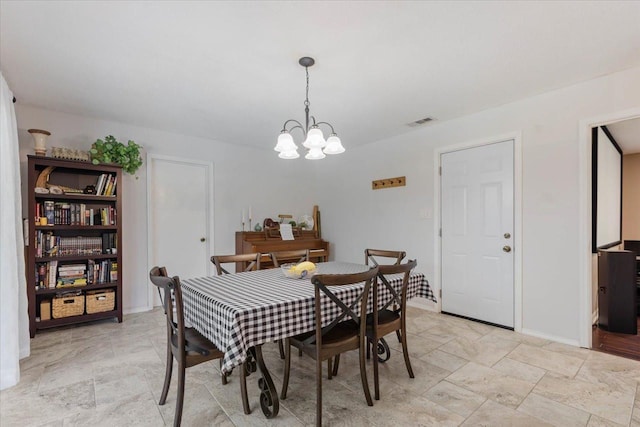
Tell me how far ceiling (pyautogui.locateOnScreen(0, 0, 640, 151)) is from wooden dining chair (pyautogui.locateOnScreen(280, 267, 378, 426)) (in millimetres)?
1512

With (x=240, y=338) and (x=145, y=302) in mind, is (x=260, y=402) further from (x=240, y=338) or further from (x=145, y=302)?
(x=145, y=302)

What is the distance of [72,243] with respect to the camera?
130 inches

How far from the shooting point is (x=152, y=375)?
2.28 meters

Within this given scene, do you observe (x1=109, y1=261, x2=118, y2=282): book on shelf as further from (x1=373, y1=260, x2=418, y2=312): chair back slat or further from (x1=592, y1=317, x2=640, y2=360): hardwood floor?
(x1=592, y1=317, x2=640, y2=360): hardwood floor

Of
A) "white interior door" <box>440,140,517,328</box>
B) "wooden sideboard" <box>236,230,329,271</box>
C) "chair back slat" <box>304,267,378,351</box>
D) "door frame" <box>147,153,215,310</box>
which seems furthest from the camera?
"wooden sideboard" <box>236,230,329,271</box>

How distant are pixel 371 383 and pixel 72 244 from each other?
132 inches

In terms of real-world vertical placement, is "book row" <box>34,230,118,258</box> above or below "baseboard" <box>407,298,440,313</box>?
above

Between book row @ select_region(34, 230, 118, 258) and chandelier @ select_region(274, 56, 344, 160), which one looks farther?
book row @ select_region(34, 230, 118, 258)

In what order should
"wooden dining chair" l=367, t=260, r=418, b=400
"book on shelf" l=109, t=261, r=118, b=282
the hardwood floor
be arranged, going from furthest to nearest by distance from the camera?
"book on shelf" l=109, t=261, r=118, b=282 → the hardwood floor → "wooden dining chair" l=367, t=260, r=418, b=400

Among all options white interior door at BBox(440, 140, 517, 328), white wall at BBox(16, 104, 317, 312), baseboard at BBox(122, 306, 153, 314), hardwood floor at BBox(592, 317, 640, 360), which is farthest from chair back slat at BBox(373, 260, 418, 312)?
baseboard at BBox(122, 306, 153, 314)

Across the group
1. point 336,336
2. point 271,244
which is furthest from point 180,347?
point 271,244

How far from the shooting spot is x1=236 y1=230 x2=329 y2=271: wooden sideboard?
4258 millimetres

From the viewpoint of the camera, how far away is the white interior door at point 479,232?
3.18 metres

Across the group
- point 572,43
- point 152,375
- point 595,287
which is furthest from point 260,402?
point 595,287
